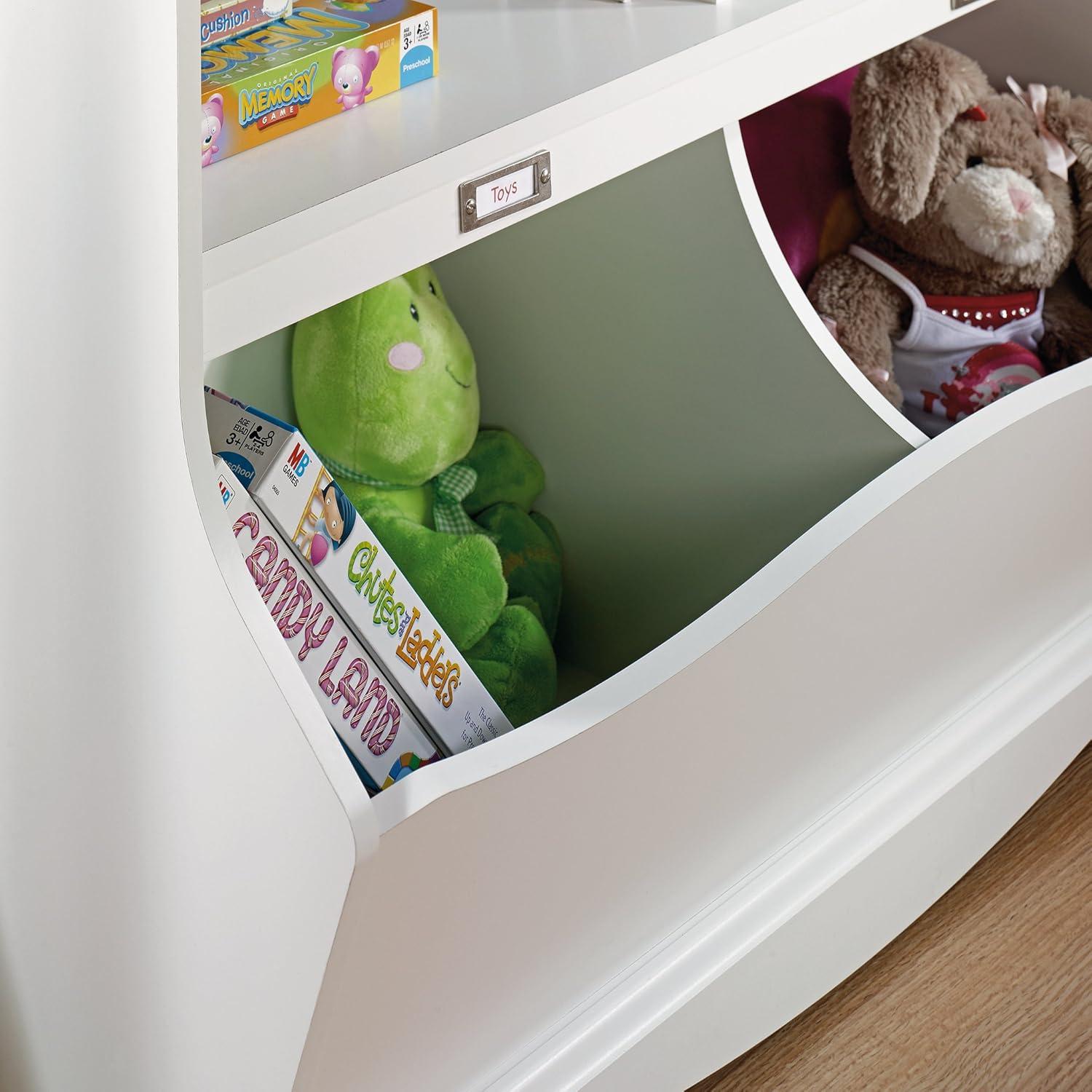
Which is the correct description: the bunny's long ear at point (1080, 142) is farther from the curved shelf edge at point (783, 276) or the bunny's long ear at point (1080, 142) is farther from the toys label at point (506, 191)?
the toys label at point (506, 191)

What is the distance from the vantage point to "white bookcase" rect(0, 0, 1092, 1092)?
0.47 meters

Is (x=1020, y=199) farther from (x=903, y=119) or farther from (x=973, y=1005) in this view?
(x=973, y=1005)

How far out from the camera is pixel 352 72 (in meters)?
0.67

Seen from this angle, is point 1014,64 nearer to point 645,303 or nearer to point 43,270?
point 645,303

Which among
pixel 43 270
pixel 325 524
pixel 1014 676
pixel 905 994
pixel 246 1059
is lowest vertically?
pixel 905 994

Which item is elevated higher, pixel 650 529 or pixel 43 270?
pixel 43 270

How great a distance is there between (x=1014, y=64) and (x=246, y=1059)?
3.81 feet

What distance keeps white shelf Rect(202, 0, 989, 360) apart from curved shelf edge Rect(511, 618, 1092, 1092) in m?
0.50

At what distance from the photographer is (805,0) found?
0.81 m

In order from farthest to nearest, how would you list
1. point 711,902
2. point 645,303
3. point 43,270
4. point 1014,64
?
1. point 1014,64
2. point 645,303
3. point 711,902
4. point 43,270

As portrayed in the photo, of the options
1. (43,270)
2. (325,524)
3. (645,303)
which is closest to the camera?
(43,270)

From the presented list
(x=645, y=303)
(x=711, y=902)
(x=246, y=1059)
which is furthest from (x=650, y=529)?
(x=246, y=1059)

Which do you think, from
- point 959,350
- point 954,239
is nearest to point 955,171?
point 954,239

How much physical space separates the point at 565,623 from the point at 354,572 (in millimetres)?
434
